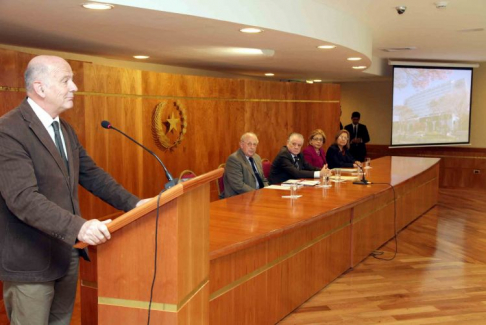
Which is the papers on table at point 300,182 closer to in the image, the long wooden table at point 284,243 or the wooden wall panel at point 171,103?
the long wooden table at point 284,243

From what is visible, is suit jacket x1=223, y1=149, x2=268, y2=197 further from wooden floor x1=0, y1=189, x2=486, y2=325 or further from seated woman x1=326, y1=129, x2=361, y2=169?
seated woman x1=326, y1=129, x2=361, y2=169

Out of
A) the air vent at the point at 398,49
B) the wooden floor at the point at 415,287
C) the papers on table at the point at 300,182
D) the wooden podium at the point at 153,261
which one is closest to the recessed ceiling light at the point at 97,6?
the wooden podium at the point at 153,261

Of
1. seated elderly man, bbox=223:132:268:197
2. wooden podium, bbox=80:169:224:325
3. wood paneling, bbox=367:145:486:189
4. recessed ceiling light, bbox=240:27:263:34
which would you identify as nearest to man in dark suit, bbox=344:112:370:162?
wood paneling, bbox=367:145:486:189

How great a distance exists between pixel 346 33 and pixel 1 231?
4341mm

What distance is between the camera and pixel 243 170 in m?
5.42

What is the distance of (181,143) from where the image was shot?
6.71 metres

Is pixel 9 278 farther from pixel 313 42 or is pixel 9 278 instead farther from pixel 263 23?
pixel 313 42

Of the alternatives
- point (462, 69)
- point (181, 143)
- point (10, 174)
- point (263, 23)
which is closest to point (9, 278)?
point (10, 174)

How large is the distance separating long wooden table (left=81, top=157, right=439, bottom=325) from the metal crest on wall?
1715 mm

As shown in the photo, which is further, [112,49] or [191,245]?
[112,49]

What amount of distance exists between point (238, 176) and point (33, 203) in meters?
3.48

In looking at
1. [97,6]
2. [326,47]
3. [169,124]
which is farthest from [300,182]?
[97,6]

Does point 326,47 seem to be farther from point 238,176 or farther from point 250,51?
point 238,176

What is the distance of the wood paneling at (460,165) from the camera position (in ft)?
36.1
